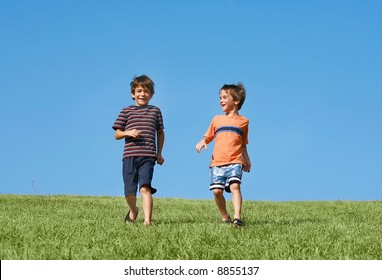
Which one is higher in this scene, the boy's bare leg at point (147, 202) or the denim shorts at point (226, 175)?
the denim shorts at point (226, 175)

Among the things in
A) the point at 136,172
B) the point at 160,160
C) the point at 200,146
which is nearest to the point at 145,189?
the point at 136,172

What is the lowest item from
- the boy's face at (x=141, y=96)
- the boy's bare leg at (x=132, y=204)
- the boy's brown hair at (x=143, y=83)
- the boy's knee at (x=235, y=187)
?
the boy's bare leg at (x=132, y=204)

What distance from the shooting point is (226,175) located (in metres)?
9.02

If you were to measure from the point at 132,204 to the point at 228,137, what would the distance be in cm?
186

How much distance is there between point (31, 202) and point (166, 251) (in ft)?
38.8

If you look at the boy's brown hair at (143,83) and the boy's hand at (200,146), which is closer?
the boy's brown hair at (143,83)

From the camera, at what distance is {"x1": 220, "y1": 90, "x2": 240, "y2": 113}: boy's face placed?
9.25m

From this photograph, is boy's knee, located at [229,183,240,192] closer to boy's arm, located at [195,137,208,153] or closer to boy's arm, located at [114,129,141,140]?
boy's arm, located at [195,137,208,153]

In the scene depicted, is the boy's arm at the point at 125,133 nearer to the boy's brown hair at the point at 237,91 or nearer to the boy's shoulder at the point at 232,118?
the boy's shoulder at the point at 232,118

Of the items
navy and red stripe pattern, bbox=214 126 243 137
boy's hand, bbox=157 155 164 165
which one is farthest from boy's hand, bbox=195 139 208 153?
boy's hand, bbox=157 155 164 165

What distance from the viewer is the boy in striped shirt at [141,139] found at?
28.2 feet

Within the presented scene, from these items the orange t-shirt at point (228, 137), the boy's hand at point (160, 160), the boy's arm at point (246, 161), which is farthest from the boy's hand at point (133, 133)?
the boy's arm at point (246, 161)

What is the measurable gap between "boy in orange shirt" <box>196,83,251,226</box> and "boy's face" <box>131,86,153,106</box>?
111 cm
